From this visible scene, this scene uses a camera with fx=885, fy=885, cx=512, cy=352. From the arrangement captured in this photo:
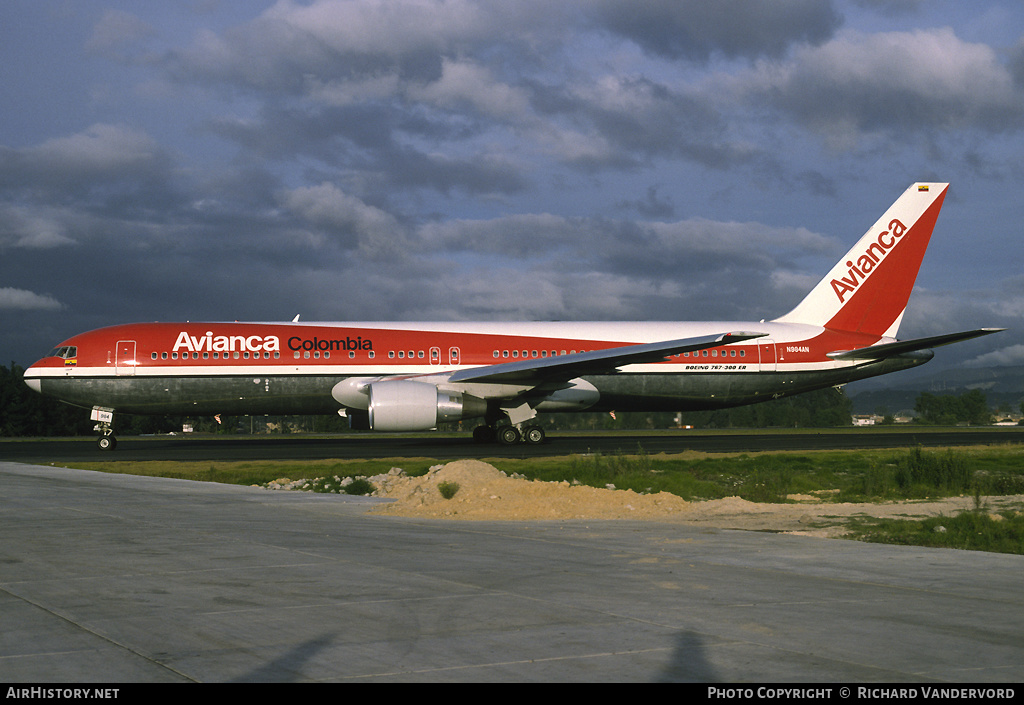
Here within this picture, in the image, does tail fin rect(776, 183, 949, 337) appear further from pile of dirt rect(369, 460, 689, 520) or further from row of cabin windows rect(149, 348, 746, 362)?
pile of dirt rect(369, 460, 689, 520)

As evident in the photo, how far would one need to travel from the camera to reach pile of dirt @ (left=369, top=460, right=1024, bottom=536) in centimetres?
1152

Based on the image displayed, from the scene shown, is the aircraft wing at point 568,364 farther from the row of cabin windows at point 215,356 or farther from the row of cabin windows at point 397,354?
the row of cabin windows at point 215,356

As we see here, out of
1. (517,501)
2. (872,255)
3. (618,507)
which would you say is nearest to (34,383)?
(517,501)

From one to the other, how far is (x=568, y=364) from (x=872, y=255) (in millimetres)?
13247

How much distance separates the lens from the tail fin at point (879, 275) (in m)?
31.1

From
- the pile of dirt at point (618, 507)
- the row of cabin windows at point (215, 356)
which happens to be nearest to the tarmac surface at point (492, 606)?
the pile of dirt at point (618, 507)

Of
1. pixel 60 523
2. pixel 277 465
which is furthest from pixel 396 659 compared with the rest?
pixel 277 465

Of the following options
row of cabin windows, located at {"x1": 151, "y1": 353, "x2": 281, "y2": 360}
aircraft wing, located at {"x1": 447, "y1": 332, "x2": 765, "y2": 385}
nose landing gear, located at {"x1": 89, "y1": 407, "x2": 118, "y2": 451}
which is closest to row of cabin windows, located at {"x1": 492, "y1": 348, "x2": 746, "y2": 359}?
aircraft wing, located at {"x1": 447, "y1": 332, "x2": 765, "y2": 385}

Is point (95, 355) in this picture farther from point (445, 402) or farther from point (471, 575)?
point (471, 575)

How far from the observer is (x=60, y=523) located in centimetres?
1062

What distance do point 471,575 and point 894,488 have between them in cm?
1117

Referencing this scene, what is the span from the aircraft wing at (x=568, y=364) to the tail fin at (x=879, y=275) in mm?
7199

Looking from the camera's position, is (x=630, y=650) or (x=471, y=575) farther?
(x=471, y=575)

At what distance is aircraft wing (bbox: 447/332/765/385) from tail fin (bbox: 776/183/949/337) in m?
7.20
